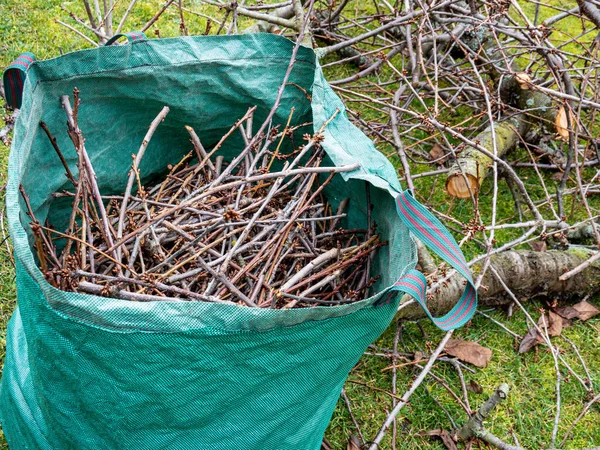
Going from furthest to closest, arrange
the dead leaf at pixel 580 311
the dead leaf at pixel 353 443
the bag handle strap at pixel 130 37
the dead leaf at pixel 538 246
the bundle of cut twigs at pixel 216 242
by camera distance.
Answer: the dead leaf at pixel 538 246 < the dead leaf at pixel 580 311 < the dead leaf at pixel 353 443 < the bag handle strap at pixel 130 37 < the bundle of cut twigs at pixel 216 242

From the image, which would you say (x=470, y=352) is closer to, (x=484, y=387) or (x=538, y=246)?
(x=484, y=387)

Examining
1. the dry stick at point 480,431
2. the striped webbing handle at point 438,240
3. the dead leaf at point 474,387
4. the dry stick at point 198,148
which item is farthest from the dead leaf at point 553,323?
the dry stick at point 198,148

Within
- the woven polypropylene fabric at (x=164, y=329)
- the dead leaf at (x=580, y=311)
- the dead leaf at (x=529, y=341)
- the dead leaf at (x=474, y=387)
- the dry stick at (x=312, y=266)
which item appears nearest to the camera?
the woven polypropylene fabric at (x=164, y=329)

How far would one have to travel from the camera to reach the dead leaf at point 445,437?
1930 mm

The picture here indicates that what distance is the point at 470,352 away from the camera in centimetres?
224

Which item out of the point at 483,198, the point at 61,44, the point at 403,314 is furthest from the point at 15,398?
the point at 61,44

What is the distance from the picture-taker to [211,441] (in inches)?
51.6

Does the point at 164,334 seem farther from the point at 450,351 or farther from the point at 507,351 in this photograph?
the point at 507,351

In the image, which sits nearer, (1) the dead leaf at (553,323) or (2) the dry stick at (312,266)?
(2) the dry stick at (312,266)

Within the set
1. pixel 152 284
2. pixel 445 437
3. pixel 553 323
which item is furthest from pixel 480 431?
pixel 152 284

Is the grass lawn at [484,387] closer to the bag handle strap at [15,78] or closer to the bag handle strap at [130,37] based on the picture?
the bag handle strap at [15,78]

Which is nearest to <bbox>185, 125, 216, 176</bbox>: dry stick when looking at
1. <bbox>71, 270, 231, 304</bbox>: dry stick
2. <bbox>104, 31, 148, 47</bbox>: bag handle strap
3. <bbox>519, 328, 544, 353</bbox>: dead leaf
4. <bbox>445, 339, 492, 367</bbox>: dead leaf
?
<bbox>104, 31, 148, 47</bbox>: bag handle strap

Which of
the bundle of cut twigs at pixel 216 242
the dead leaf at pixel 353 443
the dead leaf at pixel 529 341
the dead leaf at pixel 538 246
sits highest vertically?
the bundle of cut twigs at pixel 216 242

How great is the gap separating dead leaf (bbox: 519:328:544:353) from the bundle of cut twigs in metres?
0.86
